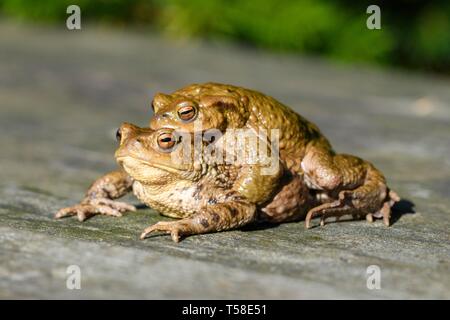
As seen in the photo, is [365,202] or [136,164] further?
[365,202]

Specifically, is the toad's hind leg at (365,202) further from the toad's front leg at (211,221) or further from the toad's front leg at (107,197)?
the toad's front leg at (107,197)

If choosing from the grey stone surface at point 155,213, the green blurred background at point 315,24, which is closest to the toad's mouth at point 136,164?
the grey stone surface at point 155,213

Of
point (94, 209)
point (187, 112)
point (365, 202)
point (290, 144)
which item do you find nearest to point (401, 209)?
point (365, 202)

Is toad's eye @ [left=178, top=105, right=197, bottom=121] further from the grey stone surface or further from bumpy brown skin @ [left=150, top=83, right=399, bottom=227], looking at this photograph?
the grey stone surface

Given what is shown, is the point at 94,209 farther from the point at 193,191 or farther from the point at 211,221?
the point at 211,221

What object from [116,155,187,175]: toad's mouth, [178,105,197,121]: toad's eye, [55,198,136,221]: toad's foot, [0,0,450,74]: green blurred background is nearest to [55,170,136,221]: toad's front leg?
[55,198,136,221]: toad's foot
